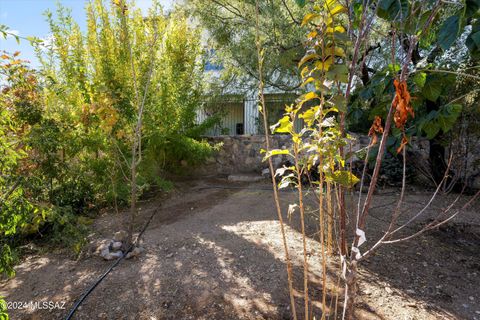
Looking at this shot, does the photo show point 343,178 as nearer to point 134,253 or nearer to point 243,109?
point 134,253

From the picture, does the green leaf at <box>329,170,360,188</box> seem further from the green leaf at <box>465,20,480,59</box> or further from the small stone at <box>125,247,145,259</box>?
the small stone at <box>125,247,145,259</box>

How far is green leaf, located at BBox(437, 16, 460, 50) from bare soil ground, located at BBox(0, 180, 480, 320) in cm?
124

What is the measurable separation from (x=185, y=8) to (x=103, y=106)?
3.80 metres

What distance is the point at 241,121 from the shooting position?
8125mm

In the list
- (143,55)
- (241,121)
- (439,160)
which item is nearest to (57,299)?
(143,55)

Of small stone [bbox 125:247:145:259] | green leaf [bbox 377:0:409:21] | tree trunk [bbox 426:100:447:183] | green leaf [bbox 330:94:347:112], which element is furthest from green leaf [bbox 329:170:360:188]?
tree trunk [bbox 426:100:447:183]

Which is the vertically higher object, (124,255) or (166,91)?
(166,91)

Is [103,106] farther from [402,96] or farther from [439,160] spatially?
[439,160]

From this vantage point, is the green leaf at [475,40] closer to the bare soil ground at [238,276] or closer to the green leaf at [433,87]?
the green leaf at [433,87]

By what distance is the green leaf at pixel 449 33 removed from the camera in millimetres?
1654

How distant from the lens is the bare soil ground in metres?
1.86

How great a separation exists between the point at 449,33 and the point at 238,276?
1931 millimetres

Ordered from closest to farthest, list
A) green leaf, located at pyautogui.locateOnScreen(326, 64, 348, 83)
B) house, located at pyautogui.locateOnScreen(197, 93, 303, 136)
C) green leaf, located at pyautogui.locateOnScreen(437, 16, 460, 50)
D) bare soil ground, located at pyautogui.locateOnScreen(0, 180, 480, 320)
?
green leaf, located at pyautogui.locateOnScreen(326, 64, 348, 83), green leaf, located at pyautogui.locateOnScreen(437, 16, 460, 50), bare soil ground, located at pyautogui.locateOnScreen(0, 180, 480, 320), house, located at pyautogui.locateOnScreen(197, 93, 303, 136)

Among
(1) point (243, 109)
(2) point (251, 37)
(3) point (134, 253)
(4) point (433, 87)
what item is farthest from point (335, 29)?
(1) point (243, 109)
